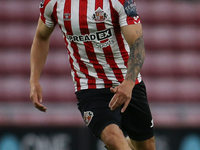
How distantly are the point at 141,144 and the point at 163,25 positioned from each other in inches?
187

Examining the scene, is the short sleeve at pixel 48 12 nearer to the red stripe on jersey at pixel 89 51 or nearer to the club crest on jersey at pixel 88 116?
the red stripe on jersey at pixel 89 51

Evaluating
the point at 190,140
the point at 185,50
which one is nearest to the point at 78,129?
the point at 190,140

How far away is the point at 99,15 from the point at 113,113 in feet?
2.27

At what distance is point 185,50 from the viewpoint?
7.89 m

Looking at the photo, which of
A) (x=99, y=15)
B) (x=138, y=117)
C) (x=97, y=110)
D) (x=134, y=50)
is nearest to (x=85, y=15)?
(x=99, y=15)

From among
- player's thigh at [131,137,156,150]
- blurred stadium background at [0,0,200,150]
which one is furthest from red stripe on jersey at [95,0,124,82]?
blurred stadium background at [0,0,200,150]

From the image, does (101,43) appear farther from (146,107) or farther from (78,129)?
(78,129)

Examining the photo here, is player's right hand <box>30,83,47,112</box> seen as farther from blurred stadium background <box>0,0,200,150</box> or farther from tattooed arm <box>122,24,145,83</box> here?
blurred stadium background <box>0,0,200,150</box>

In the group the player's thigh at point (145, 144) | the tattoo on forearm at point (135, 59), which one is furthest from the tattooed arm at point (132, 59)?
the player's thigh at point (145, 144)

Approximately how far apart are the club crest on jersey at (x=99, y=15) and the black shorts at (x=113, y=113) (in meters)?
0.53

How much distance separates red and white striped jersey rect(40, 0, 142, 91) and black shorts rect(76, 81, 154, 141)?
0.28 feet

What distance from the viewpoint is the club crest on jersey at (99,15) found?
9.68 ft

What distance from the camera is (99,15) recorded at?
296 centimetres

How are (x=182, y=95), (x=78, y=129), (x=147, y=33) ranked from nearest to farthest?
1. (x=78, y=129)
2. (x=182, y=95)
3. (x=147, y=33)
